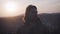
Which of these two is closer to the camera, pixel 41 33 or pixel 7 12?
pixel 41 33

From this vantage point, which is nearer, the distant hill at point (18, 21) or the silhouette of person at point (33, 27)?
the silhouette of person at point (33, 27)

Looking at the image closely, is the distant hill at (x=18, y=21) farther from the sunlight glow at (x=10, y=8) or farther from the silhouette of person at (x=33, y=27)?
the silhouette of person at (x=33, y=27)

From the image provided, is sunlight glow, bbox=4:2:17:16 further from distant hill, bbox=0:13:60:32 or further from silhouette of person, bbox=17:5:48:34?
silhouette of person, bbox=17:5:48:34

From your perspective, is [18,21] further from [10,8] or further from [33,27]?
[33,27]

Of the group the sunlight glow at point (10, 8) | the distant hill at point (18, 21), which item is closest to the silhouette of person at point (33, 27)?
the distant hill at point (18, 21)

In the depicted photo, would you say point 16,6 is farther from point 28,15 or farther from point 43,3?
point 28,15

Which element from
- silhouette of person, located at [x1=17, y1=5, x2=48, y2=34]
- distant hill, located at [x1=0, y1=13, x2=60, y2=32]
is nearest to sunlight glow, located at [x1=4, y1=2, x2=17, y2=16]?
distant hill, located at [x1=0, y1=13, x2=60, y2=32]

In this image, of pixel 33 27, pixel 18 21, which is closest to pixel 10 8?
pixel 18 21

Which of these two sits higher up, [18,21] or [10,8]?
[10,8]

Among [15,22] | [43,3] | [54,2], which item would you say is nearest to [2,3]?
[15,22]

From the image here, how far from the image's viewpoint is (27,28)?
40.3 inches

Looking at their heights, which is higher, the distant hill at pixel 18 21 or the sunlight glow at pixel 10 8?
the sunlight glow at pixel 10 8

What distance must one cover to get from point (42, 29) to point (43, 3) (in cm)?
79

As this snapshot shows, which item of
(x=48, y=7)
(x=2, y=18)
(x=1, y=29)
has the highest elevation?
(x=48, y=7)
